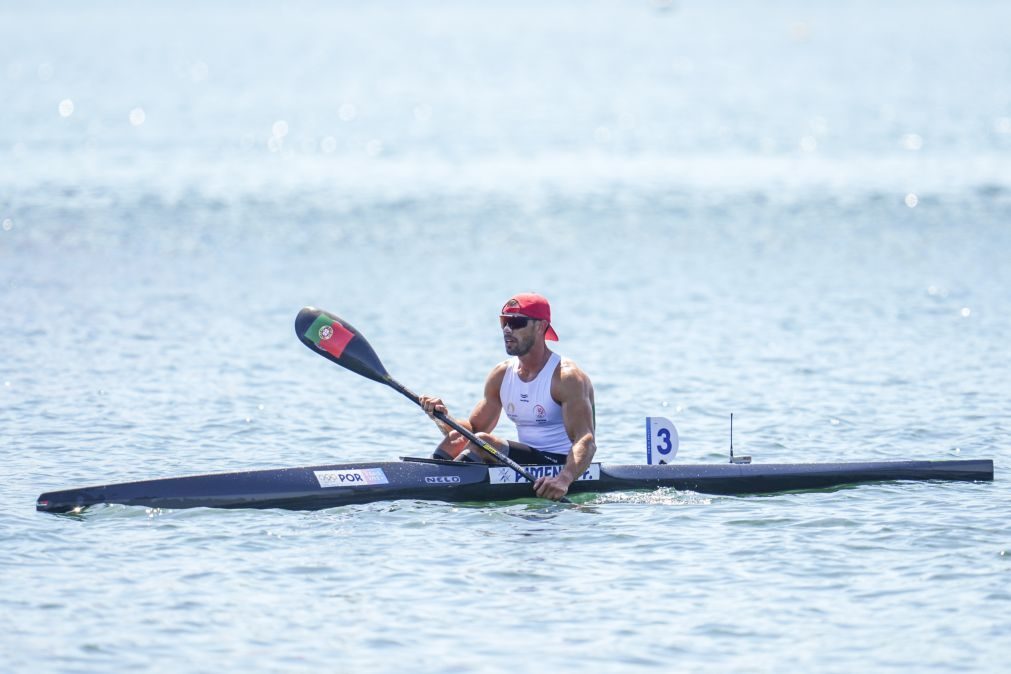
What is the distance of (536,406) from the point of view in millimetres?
12578

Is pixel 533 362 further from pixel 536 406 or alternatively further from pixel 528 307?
pixel 528 307

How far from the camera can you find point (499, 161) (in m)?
42.3

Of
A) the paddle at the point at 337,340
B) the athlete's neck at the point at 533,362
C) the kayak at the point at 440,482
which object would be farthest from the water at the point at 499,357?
the paddle at the point at 337,340

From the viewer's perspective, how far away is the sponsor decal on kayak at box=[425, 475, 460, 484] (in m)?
12.4

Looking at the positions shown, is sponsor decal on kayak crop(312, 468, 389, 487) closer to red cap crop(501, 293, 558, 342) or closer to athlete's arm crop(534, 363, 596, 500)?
athlete's arm crop(534, 363, 596, 500)

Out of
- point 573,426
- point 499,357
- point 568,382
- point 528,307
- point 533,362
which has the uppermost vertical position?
point 528,307

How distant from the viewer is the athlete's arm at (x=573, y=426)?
12.2 m

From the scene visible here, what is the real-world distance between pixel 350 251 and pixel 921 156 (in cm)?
1843

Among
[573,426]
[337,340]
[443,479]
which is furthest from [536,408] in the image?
[337,340]

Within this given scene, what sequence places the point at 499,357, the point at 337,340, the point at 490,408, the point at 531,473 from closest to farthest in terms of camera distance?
1. the point at 531,473
2. the point at 490,408
3. the point at 337,340
4. the point at 499,357

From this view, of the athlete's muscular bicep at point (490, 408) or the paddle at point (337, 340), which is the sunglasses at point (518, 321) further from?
the paddle at point (337, 340)

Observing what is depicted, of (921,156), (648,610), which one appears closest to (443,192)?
(921,156)

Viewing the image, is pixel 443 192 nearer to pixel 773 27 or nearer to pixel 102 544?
pixel 102 544

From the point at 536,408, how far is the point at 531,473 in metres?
0.51
